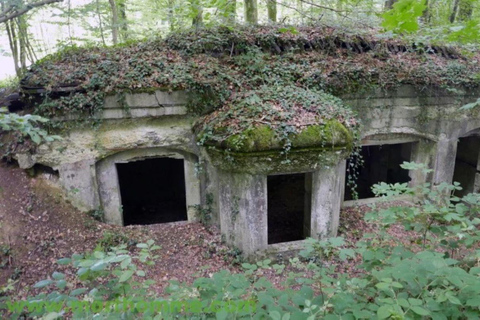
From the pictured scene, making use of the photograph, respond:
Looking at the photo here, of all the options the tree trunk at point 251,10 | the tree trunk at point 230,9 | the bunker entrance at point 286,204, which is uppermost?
the tree trunk at point 251,10

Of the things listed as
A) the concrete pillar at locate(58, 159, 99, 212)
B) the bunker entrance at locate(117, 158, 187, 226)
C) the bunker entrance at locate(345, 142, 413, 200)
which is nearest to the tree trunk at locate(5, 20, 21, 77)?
the bunker entrance at locate(117, 158, 187, 226)

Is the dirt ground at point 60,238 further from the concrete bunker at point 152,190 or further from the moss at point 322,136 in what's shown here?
the moss at point 322,136

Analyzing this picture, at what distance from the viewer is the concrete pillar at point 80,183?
581cm

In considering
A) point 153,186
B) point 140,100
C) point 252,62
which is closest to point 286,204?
point 252,62

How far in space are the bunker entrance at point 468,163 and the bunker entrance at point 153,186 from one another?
26.3ft

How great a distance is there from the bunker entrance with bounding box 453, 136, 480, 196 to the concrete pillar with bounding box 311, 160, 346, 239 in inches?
196

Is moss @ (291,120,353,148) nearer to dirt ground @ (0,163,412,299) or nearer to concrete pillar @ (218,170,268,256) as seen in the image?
concrete pillar @ (218,170,268,256)

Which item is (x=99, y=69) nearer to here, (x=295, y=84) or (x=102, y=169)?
(x=102, y=169)

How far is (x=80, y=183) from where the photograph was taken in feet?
19.3

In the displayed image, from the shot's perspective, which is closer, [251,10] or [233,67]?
[233,67]

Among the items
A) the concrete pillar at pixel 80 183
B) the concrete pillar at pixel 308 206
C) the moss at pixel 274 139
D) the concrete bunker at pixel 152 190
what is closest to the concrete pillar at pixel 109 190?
the concrete pillar at pixel 80 183

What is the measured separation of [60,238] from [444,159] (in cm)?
837

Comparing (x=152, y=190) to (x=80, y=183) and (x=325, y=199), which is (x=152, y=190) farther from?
(x=325, y=199)

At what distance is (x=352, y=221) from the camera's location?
6.70 meters
